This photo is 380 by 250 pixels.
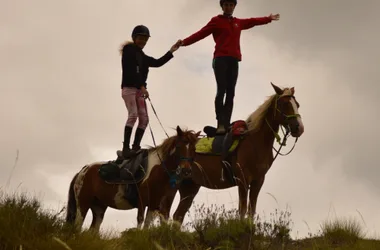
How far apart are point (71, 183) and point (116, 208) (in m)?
1.18

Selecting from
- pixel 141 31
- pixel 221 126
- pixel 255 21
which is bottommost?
pixel 221 126

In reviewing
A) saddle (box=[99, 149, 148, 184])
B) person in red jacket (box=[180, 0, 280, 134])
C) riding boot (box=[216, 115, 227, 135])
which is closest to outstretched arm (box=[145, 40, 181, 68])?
person in red jacket (box=[180, 0, 280, 134])

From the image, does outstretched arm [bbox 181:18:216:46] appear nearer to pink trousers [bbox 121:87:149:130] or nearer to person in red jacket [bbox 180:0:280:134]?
person in red jacket [bbox 180:0:280:134]

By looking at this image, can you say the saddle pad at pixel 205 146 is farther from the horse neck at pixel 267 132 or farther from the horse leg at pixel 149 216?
the horse leg at pixel 149 216

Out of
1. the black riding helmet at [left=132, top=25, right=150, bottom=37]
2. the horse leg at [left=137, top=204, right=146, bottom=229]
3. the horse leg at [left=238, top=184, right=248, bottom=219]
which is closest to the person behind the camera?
the horse leg at [left=137, top=204, right=146, bottom=229]

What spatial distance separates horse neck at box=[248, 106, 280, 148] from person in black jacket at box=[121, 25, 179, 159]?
6.82ft

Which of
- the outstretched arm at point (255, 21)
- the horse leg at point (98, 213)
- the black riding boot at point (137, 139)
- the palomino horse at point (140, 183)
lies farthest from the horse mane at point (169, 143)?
the outstretched arm at point (255, 21)

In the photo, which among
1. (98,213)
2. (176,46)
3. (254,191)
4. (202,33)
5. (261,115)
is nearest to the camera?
(254,191)

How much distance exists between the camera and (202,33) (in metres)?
12.1

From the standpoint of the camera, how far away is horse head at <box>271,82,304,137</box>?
10.2 m

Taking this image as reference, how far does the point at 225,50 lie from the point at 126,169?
133 inches

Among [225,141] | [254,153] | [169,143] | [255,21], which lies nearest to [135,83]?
[169,143]

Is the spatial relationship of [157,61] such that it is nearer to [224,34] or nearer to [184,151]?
[224,34]

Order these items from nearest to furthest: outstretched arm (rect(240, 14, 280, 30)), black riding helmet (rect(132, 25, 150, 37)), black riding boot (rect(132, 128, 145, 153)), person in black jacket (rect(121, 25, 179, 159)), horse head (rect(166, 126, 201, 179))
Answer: horse head (rect(166, 126, 201, 179)) < person in black jacket (rect(121, 25, 179, 159)) < black riding boot (rect(132, 128, 145, 153)) < black riding helmet (rect(132, 25, 150, 37)) < outstretched arm (rect(240, 14, 280, 30))
